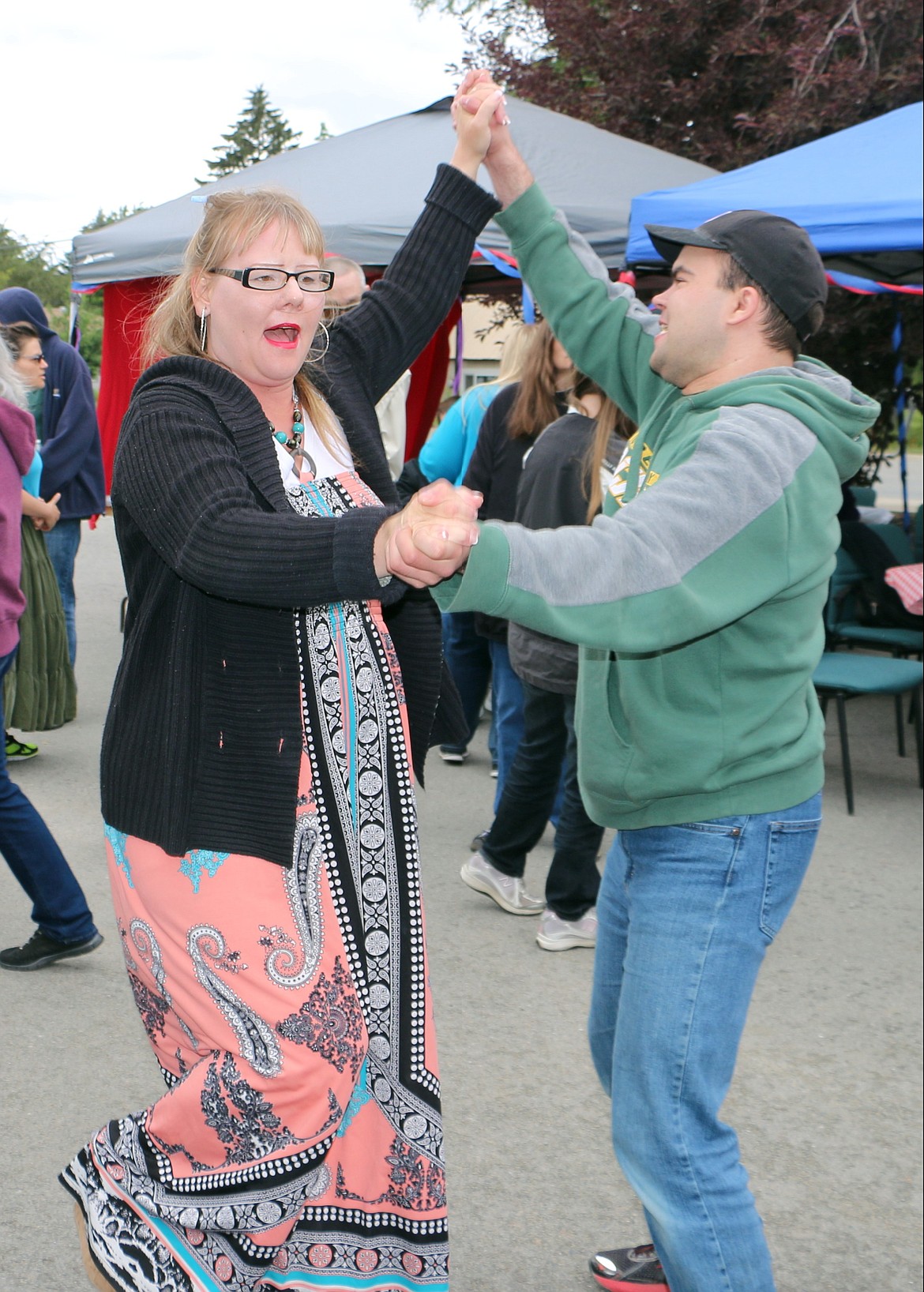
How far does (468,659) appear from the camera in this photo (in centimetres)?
614

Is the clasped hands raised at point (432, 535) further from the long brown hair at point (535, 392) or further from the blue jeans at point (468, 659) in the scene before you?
the blue jeans at point (468, 659)

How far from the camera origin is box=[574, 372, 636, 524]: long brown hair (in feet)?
13.1

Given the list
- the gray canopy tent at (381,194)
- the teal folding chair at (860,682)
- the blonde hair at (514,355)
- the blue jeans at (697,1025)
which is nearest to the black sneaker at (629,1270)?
the blue jeans at (697,1025)

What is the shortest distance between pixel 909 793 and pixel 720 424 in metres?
4.95

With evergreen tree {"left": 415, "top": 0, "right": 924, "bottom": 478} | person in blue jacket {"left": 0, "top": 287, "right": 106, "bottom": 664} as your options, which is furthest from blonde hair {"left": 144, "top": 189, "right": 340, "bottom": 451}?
evergreen tree {"left": 415, "top": 0, "right": 924, "bottom": 478}

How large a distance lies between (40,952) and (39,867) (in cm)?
33

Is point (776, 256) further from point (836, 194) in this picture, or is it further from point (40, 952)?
point (836, 194)

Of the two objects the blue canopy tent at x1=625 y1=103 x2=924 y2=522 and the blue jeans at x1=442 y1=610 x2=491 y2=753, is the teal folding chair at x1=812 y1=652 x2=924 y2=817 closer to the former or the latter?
the blue jeans at x1=442 y1=610 x2=491 y2=753

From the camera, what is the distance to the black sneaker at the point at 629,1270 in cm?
258

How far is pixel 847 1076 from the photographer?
353cm

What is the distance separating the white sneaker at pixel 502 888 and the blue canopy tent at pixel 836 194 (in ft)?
8.26

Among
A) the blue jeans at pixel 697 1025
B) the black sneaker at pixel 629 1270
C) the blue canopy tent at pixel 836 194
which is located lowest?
the black sneaker at pixel 629 1270

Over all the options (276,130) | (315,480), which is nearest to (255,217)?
(315,480)

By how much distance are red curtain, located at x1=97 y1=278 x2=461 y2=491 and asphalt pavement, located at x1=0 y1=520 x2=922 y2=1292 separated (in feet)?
13.1
